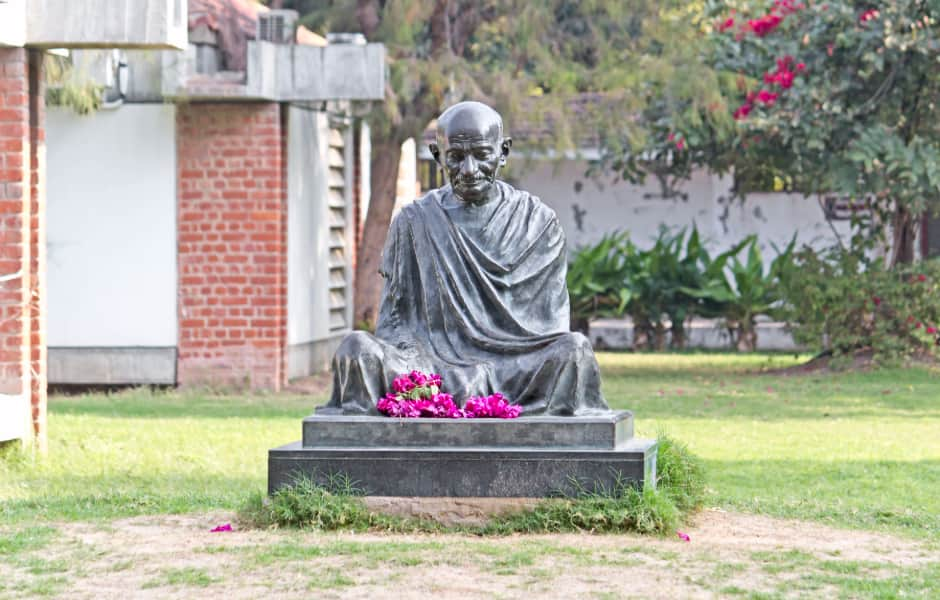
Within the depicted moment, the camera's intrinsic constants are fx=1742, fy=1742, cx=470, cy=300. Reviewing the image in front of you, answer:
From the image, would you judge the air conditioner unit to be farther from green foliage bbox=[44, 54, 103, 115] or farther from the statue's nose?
the statue's nose

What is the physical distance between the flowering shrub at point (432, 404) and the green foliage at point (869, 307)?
9849mm

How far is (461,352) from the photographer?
26.8ft

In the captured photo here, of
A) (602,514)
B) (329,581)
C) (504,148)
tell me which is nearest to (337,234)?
(504,148)

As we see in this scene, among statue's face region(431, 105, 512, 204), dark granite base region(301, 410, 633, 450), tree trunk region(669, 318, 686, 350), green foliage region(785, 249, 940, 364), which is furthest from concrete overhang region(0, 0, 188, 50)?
tree trunk region(669, 318, 686, 350)

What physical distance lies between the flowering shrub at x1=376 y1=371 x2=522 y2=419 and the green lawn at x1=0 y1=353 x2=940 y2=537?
4.89 ft

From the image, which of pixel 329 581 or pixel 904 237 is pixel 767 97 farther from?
pixel 329 581

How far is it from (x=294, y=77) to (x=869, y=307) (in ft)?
19.8

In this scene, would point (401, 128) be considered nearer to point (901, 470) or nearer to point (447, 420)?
point (901, 470)

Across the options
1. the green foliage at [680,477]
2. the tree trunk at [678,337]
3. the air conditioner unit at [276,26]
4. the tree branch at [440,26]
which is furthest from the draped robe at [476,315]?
the tree trunk at [678,337]

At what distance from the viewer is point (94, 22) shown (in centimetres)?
1023

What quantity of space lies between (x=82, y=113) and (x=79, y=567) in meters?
9.15

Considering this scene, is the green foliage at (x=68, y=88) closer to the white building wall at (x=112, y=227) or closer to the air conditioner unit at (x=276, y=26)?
the white building wall at (x=112, y=227)

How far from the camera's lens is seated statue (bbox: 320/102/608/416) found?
311 inches

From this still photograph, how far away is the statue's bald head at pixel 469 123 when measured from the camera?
807 centimetres
